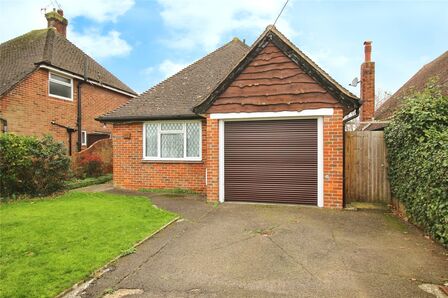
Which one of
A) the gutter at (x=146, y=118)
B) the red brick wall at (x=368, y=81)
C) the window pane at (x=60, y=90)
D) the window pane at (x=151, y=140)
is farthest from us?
the red brick wall at (x=368, y=81)

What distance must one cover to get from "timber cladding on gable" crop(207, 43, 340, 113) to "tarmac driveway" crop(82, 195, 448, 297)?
2987 millimetres

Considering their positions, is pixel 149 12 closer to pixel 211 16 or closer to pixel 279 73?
pixel 211 16

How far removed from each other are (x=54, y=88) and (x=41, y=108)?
1.45 m

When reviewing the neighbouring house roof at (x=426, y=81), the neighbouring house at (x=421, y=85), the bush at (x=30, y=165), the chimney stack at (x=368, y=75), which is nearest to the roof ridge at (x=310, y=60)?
the neighbouring house at (x=421, y=85)

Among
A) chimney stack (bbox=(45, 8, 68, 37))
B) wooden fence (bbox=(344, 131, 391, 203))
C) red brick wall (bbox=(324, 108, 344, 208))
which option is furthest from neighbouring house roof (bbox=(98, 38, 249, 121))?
chimney stack (bbox=(45, 8, 68, 37))

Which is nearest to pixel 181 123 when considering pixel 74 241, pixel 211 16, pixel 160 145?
pixel 160 145

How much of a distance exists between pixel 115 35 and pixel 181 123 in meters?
6.04

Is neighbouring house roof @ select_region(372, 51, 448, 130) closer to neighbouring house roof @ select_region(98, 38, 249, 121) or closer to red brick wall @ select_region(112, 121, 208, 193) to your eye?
neighbouring house roof @ select_region(98, 38, 249, 121)

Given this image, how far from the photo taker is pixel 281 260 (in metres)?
4.46

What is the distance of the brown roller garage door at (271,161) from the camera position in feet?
26.3

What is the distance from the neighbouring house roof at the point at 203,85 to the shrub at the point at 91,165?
3.62 metres

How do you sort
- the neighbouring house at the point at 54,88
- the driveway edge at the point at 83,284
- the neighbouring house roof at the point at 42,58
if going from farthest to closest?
the neighbouring house roof at the point at 42,58
the neighbouring house at the point at 54,88
the driveway edge at the point at 83,284

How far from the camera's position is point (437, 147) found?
17.0ft

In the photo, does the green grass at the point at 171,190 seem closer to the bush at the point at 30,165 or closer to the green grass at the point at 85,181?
the bush at the point at 30,165
